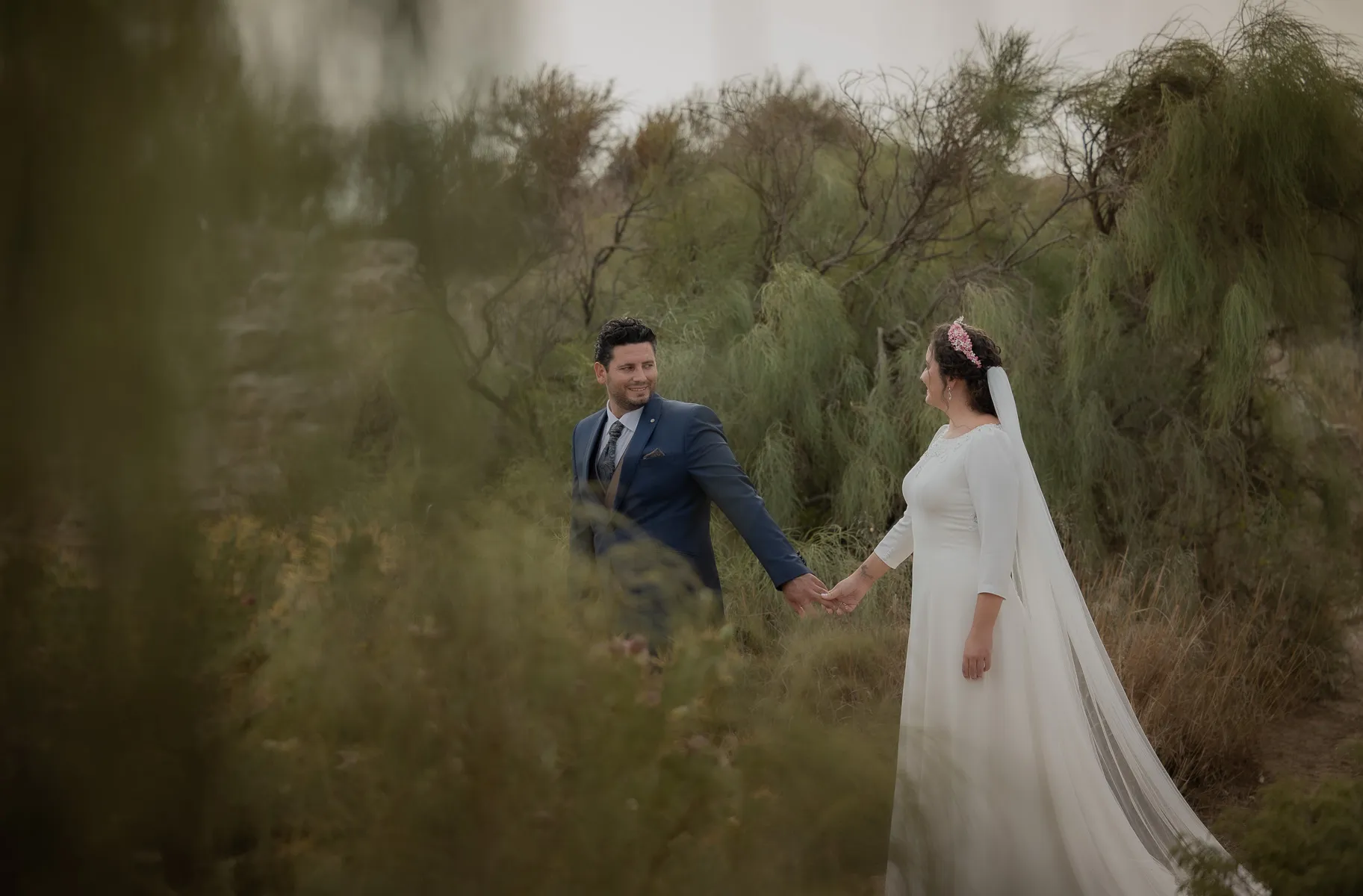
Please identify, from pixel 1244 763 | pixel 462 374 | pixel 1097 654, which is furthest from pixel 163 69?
pixel 1244 763

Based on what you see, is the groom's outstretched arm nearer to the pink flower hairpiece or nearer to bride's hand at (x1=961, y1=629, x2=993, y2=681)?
bride's hand at (x1=961, y1=629, x2=993, y2=681)

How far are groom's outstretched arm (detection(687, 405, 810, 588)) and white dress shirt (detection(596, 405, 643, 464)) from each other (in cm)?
20

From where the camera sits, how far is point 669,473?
12.3 feet

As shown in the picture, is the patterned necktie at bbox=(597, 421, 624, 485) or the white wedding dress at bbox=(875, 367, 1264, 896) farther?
the patterned necktie at bbox=(597, 421, 624, 485)

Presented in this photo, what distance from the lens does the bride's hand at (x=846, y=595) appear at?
12.9ft

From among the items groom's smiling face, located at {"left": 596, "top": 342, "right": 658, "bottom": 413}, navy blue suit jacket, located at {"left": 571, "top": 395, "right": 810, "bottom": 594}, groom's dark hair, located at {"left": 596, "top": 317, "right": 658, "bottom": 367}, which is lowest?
navy blue suit jacket, located at {"left": 571, "top": 395, "right": 810, "bottom": 594}

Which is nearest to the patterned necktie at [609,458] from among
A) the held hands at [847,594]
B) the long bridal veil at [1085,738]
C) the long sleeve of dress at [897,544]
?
the held hands at [847,594]

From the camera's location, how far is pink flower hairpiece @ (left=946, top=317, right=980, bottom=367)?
11.5ft

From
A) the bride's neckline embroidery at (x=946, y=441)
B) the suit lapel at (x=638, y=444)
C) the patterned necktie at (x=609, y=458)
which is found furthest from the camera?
the patterned necktie at (x=609, y=458)

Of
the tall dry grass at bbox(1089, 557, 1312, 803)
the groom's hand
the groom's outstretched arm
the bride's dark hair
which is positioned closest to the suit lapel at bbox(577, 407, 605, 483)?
the groom's outstretched arm

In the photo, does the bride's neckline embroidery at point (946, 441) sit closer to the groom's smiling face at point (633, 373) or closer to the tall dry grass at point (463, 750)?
the groom's smiling face at point (633, 373)

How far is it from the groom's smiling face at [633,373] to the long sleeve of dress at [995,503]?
112 centimetres

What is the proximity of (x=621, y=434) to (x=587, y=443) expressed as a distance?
0.14 metres

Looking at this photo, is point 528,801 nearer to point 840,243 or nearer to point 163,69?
point 163,69
